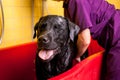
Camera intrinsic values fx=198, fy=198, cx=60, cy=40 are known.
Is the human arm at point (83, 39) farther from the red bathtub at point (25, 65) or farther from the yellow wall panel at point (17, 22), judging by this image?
the yellow wall panel at point (17, 22)

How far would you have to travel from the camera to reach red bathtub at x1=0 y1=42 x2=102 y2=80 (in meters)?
1.00

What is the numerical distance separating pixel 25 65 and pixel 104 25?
2.04 feet

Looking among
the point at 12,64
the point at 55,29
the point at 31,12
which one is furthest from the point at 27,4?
the point at 55,29

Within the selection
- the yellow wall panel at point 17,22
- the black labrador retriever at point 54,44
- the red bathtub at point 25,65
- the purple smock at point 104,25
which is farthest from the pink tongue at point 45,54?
the yellow wall panel at point 17,22

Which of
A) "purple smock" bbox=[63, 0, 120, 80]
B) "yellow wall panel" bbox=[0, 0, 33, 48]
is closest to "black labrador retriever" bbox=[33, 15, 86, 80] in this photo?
"purple smock" bbox=[63, 0, 120, 80]

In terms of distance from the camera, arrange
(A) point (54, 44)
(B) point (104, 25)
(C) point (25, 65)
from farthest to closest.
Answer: (C) point (25, 65), (B) point (104, 25), (A) point (54, 44)

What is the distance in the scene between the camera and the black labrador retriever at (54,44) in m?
0.97

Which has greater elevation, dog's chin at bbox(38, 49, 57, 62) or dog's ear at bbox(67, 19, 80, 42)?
dog's ear at bbox(67, 19, 80, 42)

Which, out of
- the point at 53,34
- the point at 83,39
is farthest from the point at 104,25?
the point at 53,34

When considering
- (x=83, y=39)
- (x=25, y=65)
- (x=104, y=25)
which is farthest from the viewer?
(x=25, y=65)

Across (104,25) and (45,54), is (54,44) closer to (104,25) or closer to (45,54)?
(45,54)

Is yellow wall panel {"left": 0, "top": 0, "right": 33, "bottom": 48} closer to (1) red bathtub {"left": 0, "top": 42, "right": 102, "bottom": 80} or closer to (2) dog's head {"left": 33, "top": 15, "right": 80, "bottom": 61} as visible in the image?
(1) red bathtub {"left": 0, "top": 42, "right": 102, "bottom": 80}

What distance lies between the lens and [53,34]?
99cm

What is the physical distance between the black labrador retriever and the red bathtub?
127mm
